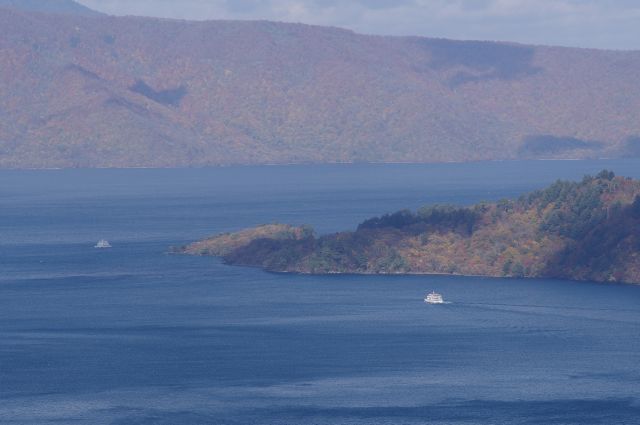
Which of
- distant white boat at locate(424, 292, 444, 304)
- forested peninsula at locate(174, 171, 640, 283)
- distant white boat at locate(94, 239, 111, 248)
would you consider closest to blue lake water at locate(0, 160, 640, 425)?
distant white boat at locate(424, 292, 444, 304)

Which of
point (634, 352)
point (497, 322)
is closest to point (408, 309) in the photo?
point (497, 322)

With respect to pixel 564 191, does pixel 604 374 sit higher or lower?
lower

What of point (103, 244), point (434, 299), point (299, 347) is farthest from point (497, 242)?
point (299, 347)

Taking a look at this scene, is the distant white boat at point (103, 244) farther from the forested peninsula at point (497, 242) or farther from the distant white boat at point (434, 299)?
the distant white boat at point (434, 299)

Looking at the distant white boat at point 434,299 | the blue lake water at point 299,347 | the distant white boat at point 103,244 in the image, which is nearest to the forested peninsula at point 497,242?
the blue lake water at point 299,347

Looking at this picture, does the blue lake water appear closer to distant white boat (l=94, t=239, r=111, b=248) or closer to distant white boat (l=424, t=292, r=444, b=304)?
distant white boat (l=424, t=292, r=444, b=304)

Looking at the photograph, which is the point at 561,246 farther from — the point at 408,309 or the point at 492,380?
the point at 492,380
